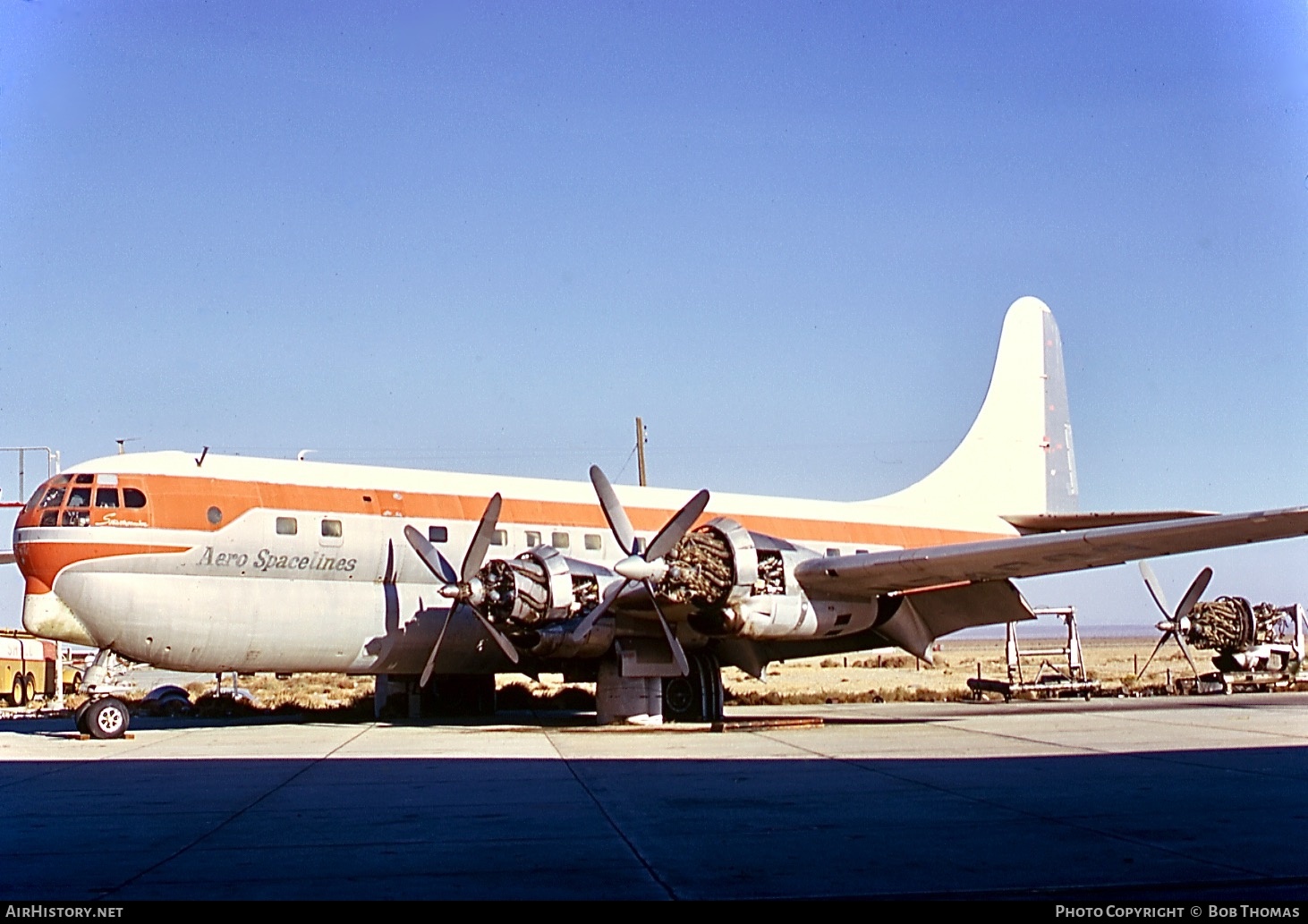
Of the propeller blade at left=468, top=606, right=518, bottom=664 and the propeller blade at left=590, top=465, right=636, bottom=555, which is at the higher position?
the propeller blade at left=590, top=465, right=636, bottom=555

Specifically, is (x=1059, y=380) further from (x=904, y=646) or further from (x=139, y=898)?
(x=139, y=898)

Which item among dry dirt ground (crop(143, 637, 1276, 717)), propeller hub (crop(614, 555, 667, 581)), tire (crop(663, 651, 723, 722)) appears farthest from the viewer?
dry dirt ground (crop(143, 637, 1276, 717))

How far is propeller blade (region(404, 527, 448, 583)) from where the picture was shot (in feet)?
70.1

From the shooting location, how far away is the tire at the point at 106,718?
19.8 meters

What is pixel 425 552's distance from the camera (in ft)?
70.7

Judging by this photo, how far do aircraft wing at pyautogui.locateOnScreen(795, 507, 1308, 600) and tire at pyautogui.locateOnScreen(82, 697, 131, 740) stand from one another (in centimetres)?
1111

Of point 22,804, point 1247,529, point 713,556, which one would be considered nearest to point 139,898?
point 22,804

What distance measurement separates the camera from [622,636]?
21.4 meters

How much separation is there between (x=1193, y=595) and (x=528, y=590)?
2066cm

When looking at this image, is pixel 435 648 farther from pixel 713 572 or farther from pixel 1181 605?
pixel 1181 605

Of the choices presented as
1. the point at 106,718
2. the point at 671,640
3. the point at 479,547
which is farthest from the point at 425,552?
the point at 106,718

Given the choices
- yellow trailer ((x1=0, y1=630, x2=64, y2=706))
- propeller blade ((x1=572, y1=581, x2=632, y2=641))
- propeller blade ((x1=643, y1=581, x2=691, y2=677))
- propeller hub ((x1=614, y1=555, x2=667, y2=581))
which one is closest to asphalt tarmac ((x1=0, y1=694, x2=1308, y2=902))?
propeller blade ((x1=643, y1=581, x2=691, y2=677))

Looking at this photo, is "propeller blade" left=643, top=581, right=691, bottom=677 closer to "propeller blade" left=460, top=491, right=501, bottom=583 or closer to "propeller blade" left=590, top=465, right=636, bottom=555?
"propeller blade" left=590, top=465, right=636, bottom=555

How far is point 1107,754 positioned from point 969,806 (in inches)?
203
